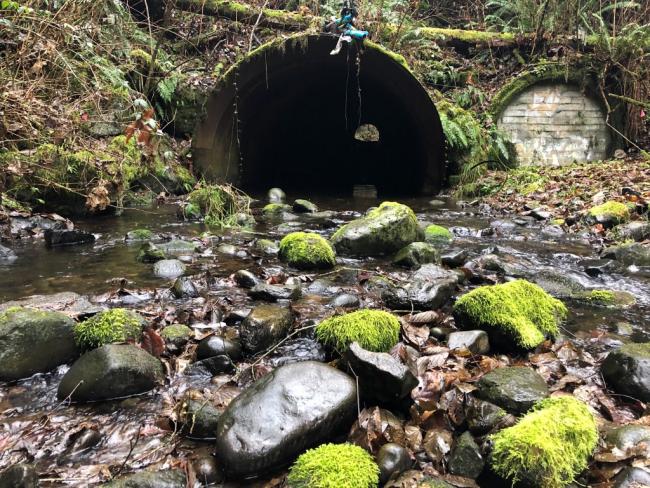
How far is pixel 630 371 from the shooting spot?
2.35m

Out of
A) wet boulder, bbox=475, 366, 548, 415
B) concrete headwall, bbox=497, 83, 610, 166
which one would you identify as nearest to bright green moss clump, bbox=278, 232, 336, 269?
wet boulder, bbox=475, 366, 548, 415

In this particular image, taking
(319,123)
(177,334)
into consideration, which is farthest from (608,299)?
(319,123)

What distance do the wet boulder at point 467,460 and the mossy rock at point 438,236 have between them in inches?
161

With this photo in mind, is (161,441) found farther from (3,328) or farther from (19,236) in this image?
(19,236)

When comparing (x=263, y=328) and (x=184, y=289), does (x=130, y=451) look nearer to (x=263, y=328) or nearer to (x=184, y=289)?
(x=263, y=328)

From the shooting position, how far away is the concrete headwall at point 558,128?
36.7 ft

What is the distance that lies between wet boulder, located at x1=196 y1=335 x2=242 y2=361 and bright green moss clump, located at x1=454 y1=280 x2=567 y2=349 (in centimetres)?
146

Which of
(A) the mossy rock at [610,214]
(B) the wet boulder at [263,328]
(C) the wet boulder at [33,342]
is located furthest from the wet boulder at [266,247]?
(A) the mossy rock at [610,214]

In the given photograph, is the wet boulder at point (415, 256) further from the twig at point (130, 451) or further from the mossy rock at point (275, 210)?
the mossy rock at point (275, 210)

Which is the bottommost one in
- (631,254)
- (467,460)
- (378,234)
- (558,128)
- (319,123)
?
(467,460)

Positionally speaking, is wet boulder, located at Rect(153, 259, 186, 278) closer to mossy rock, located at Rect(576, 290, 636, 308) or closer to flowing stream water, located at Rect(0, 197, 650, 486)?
flowing stream water, located at Rect(0, 197, 650, 486)

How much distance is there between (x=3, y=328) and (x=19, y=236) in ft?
12.7

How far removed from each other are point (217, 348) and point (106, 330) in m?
0.65

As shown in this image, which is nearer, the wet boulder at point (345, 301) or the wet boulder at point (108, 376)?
the wet boulder at point (108, 376)
